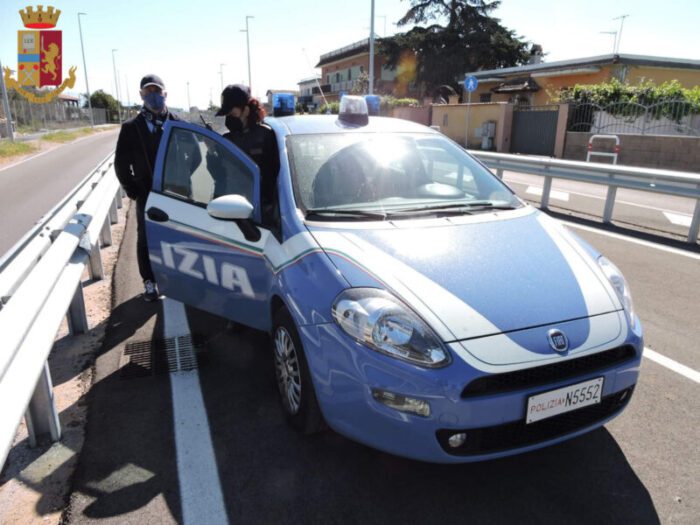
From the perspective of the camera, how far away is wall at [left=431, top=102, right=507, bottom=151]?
24.0 metres

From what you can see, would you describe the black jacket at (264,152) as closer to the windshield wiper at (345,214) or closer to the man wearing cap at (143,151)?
the windshield wiper at (345,214)

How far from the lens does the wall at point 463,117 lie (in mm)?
23955

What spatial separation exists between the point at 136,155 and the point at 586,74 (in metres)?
27.9

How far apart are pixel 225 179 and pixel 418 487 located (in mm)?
2260

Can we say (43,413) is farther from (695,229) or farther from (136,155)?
(695,229)

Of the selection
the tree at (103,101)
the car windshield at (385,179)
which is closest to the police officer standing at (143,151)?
the car windshield at (385,179)

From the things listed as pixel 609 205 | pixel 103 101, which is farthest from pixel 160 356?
pixel 103 101

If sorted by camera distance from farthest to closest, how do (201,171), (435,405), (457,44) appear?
(457,44)
(201,171)
(435,405)

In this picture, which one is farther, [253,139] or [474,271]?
[253,139]

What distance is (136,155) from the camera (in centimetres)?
476

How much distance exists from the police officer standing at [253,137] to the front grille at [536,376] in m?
1.54

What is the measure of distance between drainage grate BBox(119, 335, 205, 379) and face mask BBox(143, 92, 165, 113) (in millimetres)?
2105

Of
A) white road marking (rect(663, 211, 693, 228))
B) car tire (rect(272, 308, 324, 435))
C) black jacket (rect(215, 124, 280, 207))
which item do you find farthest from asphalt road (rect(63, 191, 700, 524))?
white road marking (rect(663, 211, 693, 228))

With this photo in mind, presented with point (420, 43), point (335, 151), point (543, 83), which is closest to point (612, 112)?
point (543, 83)
